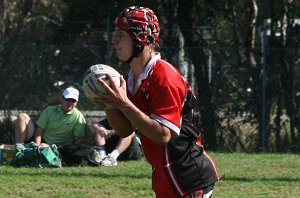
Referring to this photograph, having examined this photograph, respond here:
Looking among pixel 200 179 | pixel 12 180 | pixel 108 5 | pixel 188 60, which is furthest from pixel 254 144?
pixel 200 179

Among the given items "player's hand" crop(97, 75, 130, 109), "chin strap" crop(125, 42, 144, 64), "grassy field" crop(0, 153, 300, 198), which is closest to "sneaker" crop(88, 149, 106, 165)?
"grassy field" crop(0, 153, 300, 198)

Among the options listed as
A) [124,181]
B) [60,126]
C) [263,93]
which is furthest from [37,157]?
[263,93]

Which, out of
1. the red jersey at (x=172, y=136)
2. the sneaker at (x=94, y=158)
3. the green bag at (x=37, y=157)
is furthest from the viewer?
the sneaker at (x=94, y=158)

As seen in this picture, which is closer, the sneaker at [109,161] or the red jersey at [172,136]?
the red jersey at [172,136]

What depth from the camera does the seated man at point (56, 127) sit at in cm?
1090

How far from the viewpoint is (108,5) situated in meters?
14.2

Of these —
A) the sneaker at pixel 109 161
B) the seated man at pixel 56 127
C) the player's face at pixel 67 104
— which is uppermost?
the player's face at pixel 67 104

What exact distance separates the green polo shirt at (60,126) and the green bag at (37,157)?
986mm

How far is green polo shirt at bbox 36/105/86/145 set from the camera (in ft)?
35.9

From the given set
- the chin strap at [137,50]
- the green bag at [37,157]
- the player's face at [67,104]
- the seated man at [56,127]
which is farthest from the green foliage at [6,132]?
the chin strap at [137,50]

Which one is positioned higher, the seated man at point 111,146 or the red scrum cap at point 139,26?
the red scrum cap at point 139,26

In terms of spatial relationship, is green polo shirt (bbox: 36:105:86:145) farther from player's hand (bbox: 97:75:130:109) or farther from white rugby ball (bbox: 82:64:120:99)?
player's hand (bbox: 97:75:130:109)

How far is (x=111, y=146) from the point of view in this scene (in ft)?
35.6

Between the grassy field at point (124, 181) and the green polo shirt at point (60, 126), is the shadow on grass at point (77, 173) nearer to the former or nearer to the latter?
the grassy field at point (124, 181)
